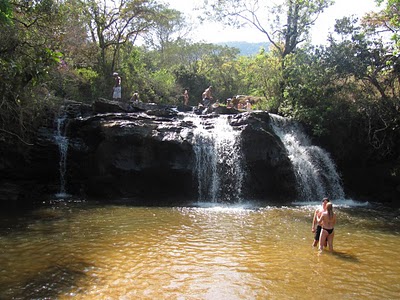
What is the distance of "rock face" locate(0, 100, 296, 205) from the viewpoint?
1559cm

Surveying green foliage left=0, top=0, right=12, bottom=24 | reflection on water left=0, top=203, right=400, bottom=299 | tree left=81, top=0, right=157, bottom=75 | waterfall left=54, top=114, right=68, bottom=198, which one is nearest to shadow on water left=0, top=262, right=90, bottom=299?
reflection on water left=0, top=203, right=400, bottom=299

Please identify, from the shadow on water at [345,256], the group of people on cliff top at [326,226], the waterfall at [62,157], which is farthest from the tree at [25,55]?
the shadow on water at [345,256]

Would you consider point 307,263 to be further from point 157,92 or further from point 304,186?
point 157,92

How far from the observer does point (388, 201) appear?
17.1 m

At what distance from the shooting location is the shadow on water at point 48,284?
5.88 metres

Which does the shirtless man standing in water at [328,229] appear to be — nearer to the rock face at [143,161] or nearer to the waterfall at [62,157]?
the rock face at [143,161]

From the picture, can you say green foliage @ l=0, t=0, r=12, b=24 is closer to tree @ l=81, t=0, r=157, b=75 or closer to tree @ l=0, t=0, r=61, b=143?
tree @ l=0, t=0, r=61, b=143

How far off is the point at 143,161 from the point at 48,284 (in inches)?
377

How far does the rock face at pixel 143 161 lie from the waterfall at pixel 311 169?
0.63 metres

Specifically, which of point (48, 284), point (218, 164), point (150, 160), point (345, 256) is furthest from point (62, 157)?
point (345, 256)

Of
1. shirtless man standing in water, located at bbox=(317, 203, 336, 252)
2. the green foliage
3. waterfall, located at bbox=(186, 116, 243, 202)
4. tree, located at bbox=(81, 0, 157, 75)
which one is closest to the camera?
the green foliage

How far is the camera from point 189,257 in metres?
7.90

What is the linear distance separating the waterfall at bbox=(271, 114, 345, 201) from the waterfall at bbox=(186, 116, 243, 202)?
276 centimetres

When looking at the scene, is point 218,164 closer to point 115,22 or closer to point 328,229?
point 328,229
